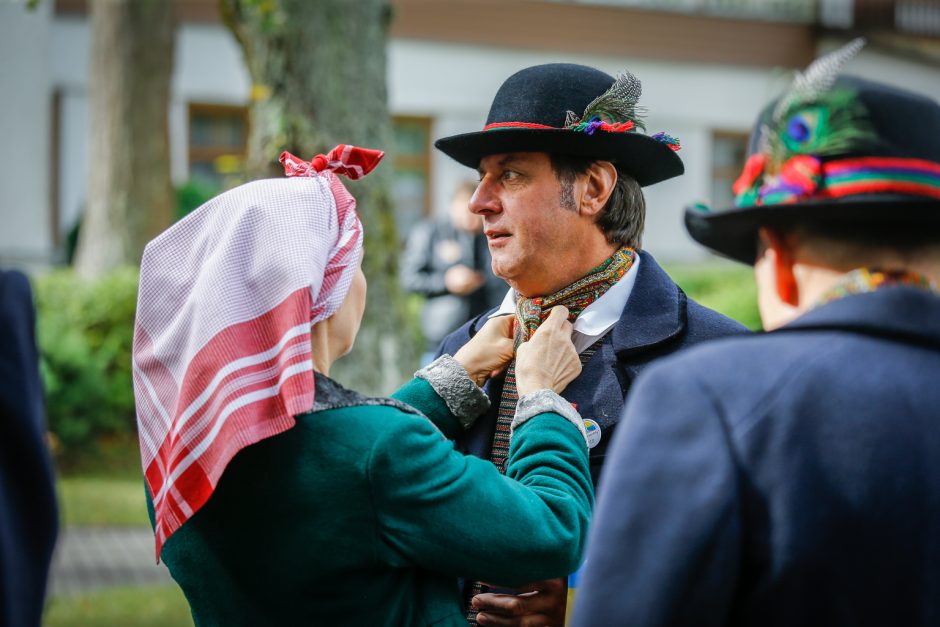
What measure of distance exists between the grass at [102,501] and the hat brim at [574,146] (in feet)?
18.5

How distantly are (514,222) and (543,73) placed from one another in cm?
37

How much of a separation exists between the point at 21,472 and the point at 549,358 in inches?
56.7

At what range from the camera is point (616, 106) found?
2.57 meters

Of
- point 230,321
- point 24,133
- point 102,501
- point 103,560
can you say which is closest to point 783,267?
point 230,321

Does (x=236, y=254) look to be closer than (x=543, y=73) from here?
Yes

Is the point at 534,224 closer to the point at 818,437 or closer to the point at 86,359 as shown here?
the point at 818,437

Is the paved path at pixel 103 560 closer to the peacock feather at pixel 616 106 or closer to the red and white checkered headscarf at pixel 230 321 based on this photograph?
the red and white checkered headscarf at pixel 230 321

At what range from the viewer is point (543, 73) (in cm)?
263

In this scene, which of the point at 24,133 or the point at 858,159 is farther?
the point at 24,133

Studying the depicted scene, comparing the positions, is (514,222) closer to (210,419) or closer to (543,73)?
(543,73)

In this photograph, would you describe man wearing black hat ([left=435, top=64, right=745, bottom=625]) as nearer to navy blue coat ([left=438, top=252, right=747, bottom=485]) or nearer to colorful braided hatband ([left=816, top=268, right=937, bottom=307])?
navy blue coat ([left=438, top=252, right=747, bottom=485])

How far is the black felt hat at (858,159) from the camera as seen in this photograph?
1.49 metres

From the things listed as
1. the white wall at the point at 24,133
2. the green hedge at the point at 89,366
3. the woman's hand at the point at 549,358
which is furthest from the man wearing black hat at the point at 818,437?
the white wall at the point at 24,133

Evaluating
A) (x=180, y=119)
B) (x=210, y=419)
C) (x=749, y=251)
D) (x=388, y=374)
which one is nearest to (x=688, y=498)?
(x=749, y=251)
